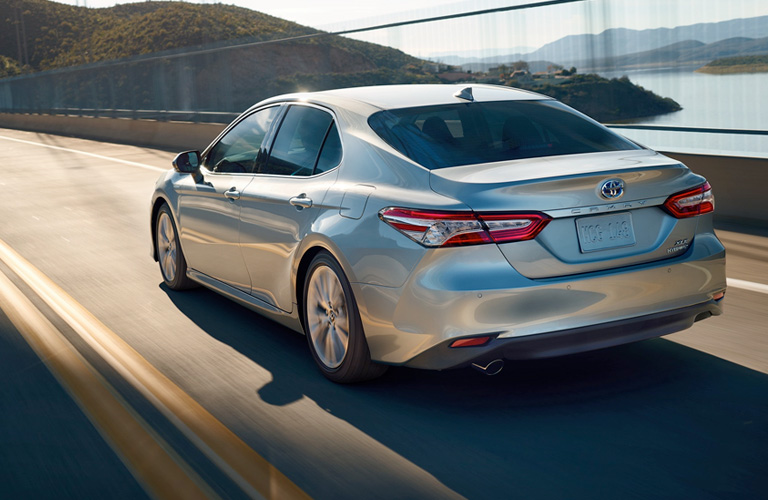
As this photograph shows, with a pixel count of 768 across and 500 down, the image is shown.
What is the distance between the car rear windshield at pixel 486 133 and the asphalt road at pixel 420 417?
1209 millimetres

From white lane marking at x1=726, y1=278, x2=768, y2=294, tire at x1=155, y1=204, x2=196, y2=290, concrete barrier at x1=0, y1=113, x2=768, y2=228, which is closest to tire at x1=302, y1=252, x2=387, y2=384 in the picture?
tire at x1=155, y1=204, x2=196, y2=290

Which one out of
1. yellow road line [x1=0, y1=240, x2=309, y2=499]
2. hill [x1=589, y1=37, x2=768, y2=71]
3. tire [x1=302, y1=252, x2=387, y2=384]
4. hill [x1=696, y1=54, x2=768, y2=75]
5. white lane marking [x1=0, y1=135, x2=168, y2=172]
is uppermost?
hill [x1=589, y1=37, x2=768, y2=71]

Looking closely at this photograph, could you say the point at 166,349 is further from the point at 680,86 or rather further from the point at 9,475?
the point at 680,86

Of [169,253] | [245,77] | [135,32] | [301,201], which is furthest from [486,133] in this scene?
[135,32]

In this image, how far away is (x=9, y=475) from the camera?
4191 mm

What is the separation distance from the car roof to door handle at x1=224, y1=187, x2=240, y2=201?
2.72 ft

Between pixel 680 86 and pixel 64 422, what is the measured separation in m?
8.02

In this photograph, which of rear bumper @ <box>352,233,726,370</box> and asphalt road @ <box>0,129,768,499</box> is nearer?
asphalt road @ <box>0,129,768,499</box>

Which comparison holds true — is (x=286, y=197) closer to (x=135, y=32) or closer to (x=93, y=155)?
(x=93, y=155)

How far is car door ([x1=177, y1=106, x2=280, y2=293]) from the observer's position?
20.6ft

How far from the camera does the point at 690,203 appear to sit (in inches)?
189

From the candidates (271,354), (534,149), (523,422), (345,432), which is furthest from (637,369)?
(271,354)

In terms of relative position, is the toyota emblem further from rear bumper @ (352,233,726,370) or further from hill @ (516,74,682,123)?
hill @ (516,74,682,123)

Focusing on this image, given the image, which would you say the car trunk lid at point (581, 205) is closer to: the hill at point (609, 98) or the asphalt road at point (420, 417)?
the asphalt road at point (420, 417)
